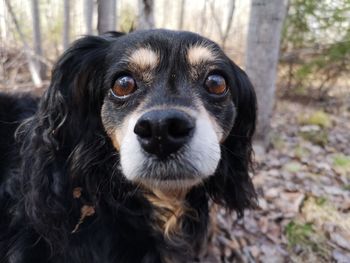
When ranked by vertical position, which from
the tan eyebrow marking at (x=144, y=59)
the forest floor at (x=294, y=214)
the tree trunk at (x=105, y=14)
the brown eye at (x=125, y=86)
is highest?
the tree trunk at (x=105, y=14)

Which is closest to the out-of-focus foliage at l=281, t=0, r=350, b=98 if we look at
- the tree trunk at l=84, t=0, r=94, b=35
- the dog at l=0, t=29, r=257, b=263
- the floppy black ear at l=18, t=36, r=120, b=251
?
the tree trunk at l=84, t=0, r=94, b=35

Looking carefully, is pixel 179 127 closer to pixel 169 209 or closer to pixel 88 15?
pixel 169 209

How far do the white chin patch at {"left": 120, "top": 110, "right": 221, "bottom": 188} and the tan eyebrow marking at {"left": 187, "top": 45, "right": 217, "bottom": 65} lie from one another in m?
0.39

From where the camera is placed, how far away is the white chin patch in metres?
1.87

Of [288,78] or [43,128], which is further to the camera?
[288,78]

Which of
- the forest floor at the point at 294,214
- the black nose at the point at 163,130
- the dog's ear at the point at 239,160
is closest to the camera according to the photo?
the black nose at the point at 163,130

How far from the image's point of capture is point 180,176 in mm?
1915

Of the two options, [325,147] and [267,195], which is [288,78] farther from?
[267,195]

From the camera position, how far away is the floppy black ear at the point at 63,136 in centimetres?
229

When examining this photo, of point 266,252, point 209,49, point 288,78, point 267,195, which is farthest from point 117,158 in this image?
point 288,78

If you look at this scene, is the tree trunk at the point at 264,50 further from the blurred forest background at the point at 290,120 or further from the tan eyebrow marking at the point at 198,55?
the tan eyebrow marking at the point at 198,55

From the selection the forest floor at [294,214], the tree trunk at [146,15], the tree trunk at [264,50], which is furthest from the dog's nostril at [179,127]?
the tree trunk at [264,50]

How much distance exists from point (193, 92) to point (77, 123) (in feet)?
2.61

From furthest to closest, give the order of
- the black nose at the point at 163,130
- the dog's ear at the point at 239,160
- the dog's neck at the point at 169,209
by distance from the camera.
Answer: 1. the dog's ear at the point at 239,160
2. the dog's neck at the point at 169,209
3. the black nose at the point at 163,130
